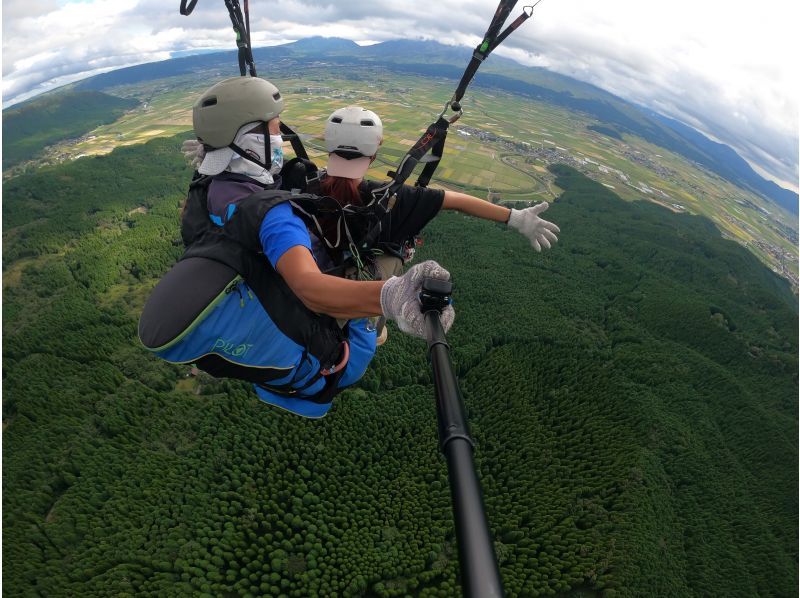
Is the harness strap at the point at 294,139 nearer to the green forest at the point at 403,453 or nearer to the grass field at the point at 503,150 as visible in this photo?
the green forest at the point at 403,453

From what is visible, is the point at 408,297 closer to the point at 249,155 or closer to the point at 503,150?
the point at 249,155

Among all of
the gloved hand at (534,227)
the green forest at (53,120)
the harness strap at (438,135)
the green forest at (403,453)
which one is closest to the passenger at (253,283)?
the harness strap at (438,135)

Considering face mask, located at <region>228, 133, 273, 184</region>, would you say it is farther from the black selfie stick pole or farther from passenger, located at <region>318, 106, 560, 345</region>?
the black selfie stick pole

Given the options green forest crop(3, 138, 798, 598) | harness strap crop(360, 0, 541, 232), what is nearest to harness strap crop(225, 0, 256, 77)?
harness strap crop(360, 0, 541, 232)

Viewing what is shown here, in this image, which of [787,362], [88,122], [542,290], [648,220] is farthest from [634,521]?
[88,122]

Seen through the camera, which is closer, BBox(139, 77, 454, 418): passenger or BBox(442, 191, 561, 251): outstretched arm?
BBox(139, 77, 454, 418): passenger

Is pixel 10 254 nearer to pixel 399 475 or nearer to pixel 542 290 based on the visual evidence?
pixel 399 475
